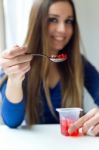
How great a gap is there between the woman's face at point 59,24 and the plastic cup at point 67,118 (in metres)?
0.47

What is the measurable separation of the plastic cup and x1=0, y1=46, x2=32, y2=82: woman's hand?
211 millimetres

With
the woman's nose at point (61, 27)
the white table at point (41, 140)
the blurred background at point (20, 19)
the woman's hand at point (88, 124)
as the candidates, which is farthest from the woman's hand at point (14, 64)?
the blurred background at point (20, 19)

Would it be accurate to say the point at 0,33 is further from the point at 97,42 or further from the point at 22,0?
the point at 97,42

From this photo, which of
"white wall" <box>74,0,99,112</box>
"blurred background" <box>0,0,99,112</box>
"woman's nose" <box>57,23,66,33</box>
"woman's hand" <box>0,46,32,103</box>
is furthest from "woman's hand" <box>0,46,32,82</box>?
"white wall" <box>74,0,99,112</box>

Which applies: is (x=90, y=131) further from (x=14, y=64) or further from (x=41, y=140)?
(x=14, y=64)

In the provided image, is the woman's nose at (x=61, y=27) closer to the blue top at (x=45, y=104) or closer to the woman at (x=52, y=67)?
the woman at (x=52, y=67)

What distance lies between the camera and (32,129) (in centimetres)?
118

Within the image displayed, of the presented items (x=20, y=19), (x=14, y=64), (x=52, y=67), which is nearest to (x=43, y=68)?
(x=52, y=67)

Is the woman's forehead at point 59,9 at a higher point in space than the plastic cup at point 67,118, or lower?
higher

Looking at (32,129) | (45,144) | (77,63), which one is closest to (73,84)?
(77,63)

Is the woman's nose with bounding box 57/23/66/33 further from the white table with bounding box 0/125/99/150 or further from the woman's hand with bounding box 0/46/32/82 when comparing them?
the white table with bounding box 0/125/99/150

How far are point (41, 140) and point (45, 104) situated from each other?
18.0 inches

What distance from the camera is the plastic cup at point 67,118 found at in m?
1.09

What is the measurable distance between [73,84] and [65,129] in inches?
17.2
